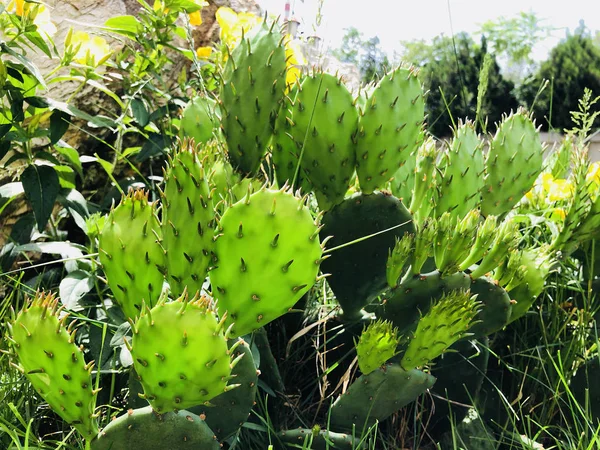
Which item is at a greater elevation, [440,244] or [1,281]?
[440,244]

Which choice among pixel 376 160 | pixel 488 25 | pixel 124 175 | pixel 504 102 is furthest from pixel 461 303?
pixel 488 25

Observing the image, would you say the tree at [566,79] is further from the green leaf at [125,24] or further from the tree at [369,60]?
the green leaf at [125,24]

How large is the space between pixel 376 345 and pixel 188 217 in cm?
42

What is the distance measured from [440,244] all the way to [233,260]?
18.6 inches

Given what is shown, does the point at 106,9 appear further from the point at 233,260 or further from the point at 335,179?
the point at 233,260

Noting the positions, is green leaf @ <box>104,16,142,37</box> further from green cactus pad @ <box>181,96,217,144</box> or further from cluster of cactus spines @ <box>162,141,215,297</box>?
cluster of cactus spines @ <box>162,141,215,297</box>

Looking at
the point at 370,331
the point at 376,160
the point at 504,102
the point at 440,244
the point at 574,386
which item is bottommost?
the point at 504,102

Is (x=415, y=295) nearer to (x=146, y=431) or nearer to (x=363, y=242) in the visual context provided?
(x=363, y=242)

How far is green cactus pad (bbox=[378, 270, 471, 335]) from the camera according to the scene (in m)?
1.25

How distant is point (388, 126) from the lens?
4.03 feet

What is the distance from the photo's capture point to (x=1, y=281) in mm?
1660

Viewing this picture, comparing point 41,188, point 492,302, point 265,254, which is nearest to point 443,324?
point 492,302

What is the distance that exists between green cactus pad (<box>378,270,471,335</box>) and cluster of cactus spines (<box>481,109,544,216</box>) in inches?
13.1

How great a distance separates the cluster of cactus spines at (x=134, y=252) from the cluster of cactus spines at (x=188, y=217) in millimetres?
26
